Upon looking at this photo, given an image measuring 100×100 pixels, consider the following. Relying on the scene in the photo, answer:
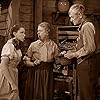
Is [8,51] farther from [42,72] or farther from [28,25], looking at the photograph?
[28,25]

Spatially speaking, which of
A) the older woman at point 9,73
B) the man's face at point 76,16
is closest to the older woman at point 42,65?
the older woman at point 9,73

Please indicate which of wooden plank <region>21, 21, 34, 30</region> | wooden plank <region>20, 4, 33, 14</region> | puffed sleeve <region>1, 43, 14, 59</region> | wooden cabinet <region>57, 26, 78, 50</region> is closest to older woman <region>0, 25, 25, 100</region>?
puffed sleeve <region>1, 43, 14, 59</region>

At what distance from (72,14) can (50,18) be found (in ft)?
7.10

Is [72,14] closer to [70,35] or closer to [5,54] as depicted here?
[5,54]

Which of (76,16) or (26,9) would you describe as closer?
(76,16)

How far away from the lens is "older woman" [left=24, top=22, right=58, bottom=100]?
4656 mm

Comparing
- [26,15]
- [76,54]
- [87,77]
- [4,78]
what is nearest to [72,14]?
[76,54]

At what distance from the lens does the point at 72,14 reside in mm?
4203

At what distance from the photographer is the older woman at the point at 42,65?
466cm

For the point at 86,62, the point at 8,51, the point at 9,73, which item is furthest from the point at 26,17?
the point at 86,62

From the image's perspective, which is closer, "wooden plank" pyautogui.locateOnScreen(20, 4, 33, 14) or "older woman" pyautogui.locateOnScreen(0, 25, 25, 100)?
"older woman" pyautogui.locateOnScreen(0, 25, 25, 100)

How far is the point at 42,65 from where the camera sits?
15.4 ft

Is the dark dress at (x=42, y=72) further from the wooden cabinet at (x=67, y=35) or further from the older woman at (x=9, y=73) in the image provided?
the wooden cabinet at (x=67, y=35)

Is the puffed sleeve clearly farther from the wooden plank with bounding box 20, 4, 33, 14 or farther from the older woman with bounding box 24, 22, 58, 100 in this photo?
the wooden plank with bounding box 20, 4, 33, 14
